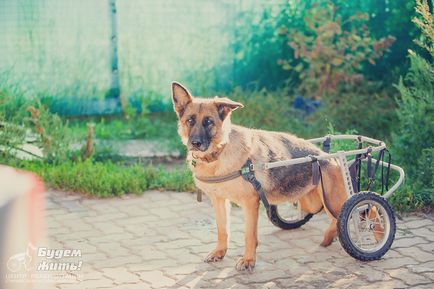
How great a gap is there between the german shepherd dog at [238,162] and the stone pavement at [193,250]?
297 millimetres

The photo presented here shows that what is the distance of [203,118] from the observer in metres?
5.86

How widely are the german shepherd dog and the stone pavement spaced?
297mm

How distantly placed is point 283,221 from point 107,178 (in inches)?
93.6

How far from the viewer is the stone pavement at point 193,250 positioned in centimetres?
586

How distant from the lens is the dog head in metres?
5.83

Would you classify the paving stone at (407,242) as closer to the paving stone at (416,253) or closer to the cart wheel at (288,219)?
the paving stone at (416,253)

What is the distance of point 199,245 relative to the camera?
22.1 feet

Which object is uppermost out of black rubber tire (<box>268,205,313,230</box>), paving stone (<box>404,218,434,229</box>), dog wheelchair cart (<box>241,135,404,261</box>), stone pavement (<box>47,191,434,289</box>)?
dog wheelchair cart (<box>241,135,404,261</box>)

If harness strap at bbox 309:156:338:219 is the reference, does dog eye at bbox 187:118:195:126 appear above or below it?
above

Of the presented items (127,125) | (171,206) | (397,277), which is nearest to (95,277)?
(171,206)

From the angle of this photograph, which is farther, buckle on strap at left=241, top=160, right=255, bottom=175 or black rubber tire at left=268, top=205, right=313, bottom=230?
black rubber tire at left=268, top=205, right=313, bottom=230

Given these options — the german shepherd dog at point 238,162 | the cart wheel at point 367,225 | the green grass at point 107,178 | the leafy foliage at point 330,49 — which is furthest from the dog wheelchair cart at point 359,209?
the leafy foliage at point 330,49

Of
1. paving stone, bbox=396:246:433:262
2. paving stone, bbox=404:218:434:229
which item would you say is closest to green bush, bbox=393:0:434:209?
paving stone, bbox=404:218:434:229

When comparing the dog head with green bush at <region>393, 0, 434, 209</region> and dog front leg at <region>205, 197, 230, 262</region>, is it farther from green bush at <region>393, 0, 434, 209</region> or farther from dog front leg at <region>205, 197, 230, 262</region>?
green bush at <region>393, 0, 434, 209</region>
